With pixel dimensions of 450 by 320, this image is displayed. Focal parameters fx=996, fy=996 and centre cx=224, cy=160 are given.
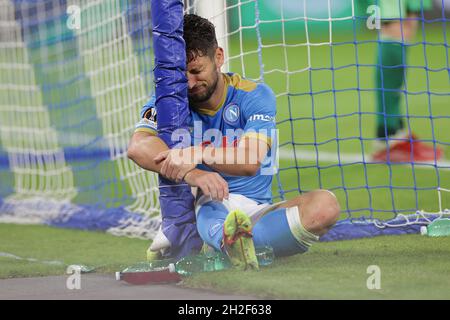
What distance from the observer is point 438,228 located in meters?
5.22

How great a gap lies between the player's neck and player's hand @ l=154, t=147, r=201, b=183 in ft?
1.16

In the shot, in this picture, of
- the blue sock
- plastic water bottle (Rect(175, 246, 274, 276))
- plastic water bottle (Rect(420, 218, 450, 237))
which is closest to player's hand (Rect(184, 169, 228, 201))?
the blue sock

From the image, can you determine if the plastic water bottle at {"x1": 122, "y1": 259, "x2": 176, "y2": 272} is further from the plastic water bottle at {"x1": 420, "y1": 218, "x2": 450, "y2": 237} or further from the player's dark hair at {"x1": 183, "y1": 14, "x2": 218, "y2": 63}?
the plastic water bottle at {"x1": 420, "y1": 218, "x2": 450, "y2": 237}

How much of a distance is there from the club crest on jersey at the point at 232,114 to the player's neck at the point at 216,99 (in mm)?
52

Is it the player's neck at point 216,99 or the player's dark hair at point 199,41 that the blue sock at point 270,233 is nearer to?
the player's neck at point 216,99

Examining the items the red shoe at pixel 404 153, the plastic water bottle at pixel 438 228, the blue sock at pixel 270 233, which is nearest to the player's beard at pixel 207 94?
the blue sock at pixel 270 233

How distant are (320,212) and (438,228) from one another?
1.23m

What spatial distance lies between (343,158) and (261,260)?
3.91m

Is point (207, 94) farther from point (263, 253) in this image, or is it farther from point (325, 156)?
point (325, 156)

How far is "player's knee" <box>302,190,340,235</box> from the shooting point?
4230mm

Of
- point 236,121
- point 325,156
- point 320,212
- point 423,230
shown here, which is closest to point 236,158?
point 236,121

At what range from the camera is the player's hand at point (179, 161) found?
431 cm
